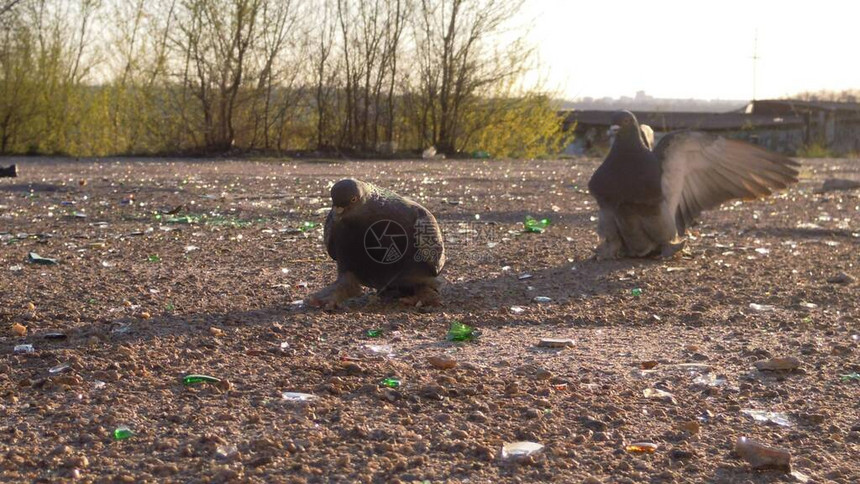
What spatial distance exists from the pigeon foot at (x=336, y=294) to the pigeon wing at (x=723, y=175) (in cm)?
275

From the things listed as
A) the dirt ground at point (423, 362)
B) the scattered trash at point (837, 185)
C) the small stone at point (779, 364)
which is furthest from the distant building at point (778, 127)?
the small stone at point (779, 364)

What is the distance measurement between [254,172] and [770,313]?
1088 cm

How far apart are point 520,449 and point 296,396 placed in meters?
0.84

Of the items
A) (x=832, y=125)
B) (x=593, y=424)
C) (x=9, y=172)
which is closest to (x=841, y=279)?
(x=593, y=424)

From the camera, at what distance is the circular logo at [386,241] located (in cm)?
478

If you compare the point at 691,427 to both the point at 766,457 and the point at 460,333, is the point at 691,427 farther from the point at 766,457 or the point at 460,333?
the point at 460,333

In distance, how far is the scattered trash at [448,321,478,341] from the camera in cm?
432

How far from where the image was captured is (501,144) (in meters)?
22.6

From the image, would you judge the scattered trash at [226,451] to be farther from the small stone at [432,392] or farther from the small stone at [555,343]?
the small stone at [555,343]

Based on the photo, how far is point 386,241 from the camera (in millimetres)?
4824

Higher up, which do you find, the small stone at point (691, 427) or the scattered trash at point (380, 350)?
the scattered trash at point (380, 350)

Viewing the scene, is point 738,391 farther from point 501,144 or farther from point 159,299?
point 501,144

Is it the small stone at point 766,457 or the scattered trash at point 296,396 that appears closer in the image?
the small stone at point 766,457

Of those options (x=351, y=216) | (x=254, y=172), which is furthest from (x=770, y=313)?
(x=254, y=172)
